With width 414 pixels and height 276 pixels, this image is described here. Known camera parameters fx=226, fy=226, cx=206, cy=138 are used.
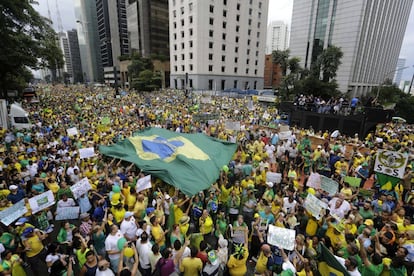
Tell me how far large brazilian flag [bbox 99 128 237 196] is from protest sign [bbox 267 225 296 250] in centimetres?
278

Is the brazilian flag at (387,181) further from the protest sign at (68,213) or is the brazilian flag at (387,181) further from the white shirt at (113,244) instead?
the protest sign at (68,213)

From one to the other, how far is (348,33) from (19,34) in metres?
57.0

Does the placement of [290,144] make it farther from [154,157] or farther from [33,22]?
[33,22]

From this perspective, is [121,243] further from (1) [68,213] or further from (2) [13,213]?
(2) [13,213]

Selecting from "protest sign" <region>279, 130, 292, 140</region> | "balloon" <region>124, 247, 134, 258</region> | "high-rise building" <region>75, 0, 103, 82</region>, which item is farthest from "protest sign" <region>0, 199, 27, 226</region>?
"high-rise building" <region>75, 0, 103, 82</region>

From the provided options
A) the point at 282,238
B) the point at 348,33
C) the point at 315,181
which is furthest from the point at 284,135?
the point at 348,33

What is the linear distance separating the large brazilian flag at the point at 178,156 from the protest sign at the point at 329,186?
3177mm

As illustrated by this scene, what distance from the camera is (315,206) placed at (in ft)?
16.4

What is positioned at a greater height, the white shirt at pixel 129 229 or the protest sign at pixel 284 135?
the protest sign at pixel 284 135

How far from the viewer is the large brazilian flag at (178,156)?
23.3 feet

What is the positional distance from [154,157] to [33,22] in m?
21.3

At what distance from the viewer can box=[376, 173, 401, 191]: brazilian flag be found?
21.8 feet

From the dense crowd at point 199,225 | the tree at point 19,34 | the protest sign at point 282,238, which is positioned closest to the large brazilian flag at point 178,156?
the dense crowd at point 199,225

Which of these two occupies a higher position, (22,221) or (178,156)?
(178,156)
